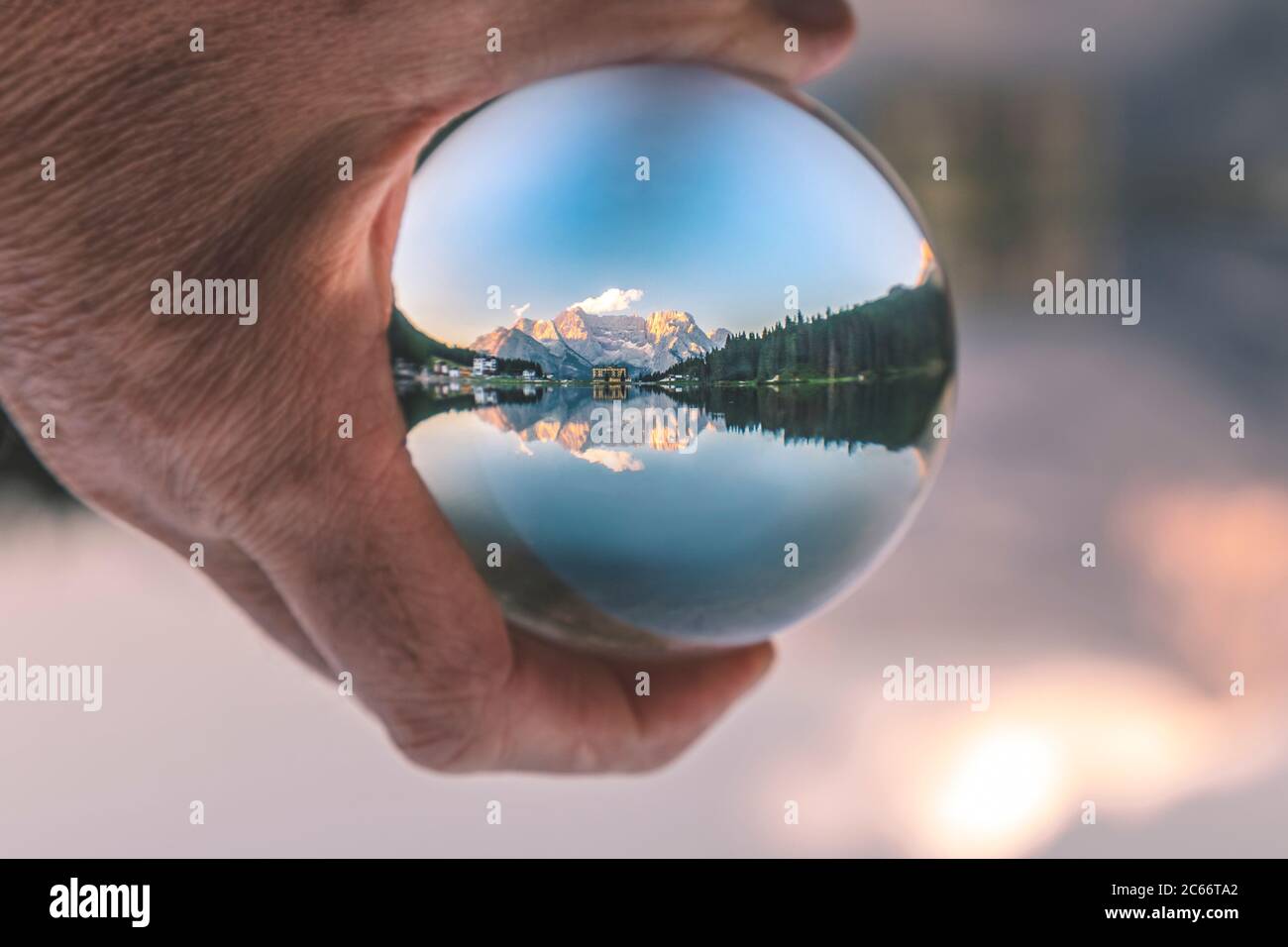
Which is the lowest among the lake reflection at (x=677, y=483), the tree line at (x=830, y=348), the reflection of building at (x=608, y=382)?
the lake reflection at (x=677, y=483)

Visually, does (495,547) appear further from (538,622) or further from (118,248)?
(118,248)

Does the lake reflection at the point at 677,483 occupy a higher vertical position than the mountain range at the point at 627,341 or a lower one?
lower

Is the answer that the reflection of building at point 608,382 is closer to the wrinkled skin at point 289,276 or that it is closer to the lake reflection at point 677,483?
the lake reflection at point 677,483

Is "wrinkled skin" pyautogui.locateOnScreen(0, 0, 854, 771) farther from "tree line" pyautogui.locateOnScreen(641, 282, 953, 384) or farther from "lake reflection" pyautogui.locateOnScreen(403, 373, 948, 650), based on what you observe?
"tree line" pyautogui.locateOnScreen(641, 282, 953, 384)

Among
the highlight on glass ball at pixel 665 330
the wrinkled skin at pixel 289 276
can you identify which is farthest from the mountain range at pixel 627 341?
the wrinkled skin at pixel 289 276

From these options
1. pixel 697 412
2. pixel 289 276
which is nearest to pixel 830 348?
pixel 697 412

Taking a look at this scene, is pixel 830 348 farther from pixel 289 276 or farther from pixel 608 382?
pixel 289 276

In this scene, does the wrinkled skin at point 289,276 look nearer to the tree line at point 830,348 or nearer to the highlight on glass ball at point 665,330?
the highlight on glass ball at point 665,330
